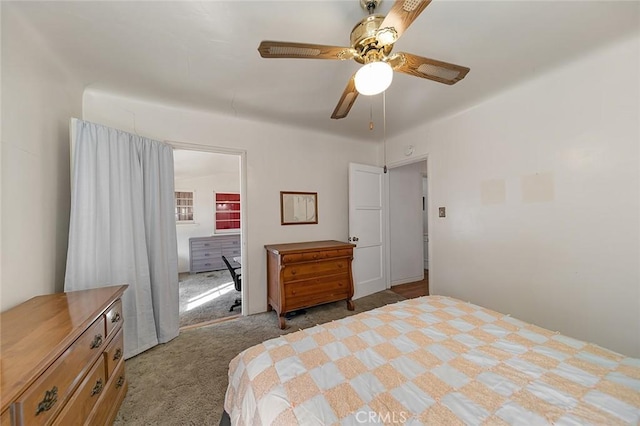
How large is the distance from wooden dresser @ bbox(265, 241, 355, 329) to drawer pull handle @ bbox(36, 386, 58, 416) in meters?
1.73

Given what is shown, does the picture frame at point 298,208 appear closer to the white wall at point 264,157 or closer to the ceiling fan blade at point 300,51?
the white wall at point 264,157

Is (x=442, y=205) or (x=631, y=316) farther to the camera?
(x=442, y=205)

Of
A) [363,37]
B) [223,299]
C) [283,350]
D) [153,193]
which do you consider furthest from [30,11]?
[223,299]

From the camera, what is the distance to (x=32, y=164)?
4.73 ft

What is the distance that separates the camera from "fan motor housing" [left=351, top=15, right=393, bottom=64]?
1167mm

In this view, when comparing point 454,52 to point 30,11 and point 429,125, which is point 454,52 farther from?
point 30,11

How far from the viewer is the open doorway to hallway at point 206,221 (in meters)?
4.27

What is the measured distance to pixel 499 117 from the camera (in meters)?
2.31

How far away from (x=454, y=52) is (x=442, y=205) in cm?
172

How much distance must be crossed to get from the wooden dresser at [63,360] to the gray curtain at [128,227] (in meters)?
0.51

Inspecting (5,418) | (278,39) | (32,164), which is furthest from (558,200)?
(32,164)

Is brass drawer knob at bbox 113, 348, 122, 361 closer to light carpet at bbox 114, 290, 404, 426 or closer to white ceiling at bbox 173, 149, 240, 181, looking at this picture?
light carpet at bbox 114, 290, 404, 426

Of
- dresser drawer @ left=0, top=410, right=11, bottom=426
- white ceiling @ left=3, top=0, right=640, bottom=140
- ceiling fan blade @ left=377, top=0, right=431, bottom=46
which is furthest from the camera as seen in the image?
white ceiling @ left=3, top=0, right=640, bottom=140

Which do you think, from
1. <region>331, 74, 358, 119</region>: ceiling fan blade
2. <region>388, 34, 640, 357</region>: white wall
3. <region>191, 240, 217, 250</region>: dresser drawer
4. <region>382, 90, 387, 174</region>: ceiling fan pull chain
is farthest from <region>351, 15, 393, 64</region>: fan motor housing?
<region>191, 240, 217, 250</region>: dresser drawer
